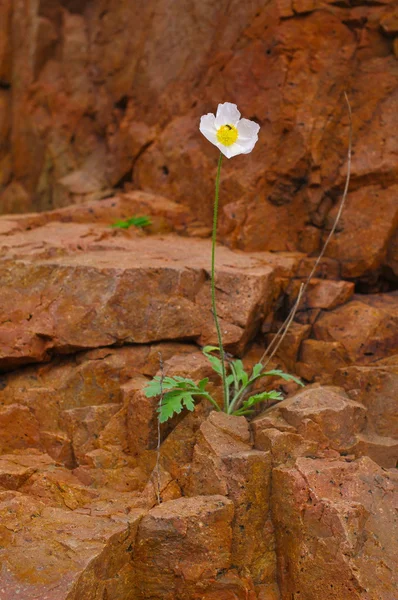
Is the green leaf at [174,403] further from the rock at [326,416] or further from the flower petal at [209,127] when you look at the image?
the flower petal at [209,127]

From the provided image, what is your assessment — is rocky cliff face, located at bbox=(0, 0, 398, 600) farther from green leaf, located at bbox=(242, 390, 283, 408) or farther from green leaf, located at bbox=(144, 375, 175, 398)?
green leaf, located at bbox=(144, 375, 175, 398)

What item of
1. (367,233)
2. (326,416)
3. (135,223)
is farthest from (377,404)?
(135,223)

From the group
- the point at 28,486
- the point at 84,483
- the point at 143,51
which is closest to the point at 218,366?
the point at 84,483

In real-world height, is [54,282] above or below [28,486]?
above

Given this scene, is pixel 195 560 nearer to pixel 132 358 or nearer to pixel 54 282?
pixel 132 358

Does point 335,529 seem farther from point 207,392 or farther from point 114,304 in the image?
point 114,304

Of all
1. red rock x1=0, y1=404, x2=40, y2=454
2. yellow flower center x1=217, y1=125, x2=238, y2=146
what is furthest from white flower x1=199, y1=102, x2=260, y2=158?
red rock x1=0, y1=404, x2=40, y2=454
